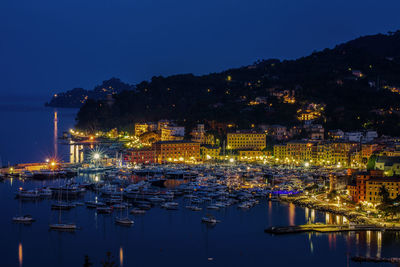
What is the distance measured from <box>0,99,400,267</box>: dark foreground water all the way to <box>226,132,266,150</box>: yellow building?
13786 mm

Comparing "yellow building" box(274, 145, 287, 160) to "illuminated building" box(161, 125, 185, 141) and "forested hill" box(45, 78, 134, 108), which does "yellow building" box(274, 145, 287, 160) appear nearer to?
"illuminated building" box(161, 125, 185, 141)

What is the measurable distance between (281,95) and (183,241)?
2722 cm

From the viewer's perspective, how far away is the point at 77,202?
19.0m

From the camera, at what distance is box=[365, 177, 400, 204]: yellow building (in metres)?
17.3

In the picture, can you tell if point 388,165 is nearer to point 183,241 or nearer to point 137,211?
point 183,241

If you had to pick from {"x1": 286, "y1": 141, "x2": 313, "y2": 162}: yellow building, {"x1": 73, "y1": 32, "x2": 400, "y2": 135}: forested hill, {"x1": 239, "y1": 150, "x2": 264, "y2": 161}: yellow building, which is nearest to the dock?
{"x1": 286, "y1": 141, "x2": 313, "y2": 162}: yellow building

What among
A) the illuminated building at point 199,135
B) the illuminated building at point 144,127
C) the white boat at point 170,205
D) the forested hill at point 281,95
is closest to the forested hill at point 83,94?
the forested hill at point 281,95

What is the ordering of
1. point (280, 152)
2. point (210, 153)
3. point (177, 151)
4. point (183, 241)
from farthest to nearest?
point (210, 153) < point (177, 151) < point (280, 152) < point (183, 241)

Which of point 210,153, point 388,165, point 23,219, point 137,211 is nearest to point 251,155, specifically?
point 210,153

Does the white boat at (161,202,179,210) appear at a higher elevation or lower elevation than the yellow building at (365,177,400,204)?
lower

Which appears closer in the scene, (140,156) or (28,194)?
(28,194)

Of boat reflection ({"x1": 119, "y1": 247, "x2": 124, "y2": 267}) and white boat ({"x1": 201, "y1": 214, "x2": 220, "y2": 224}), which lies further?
white boat ({"x1": 201, "y1": 214, "x2": 220, "y2": 224})

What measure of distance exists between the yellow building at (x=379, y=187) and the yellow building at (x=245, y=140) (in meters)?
14.7

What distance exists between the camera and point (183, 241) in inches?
593
